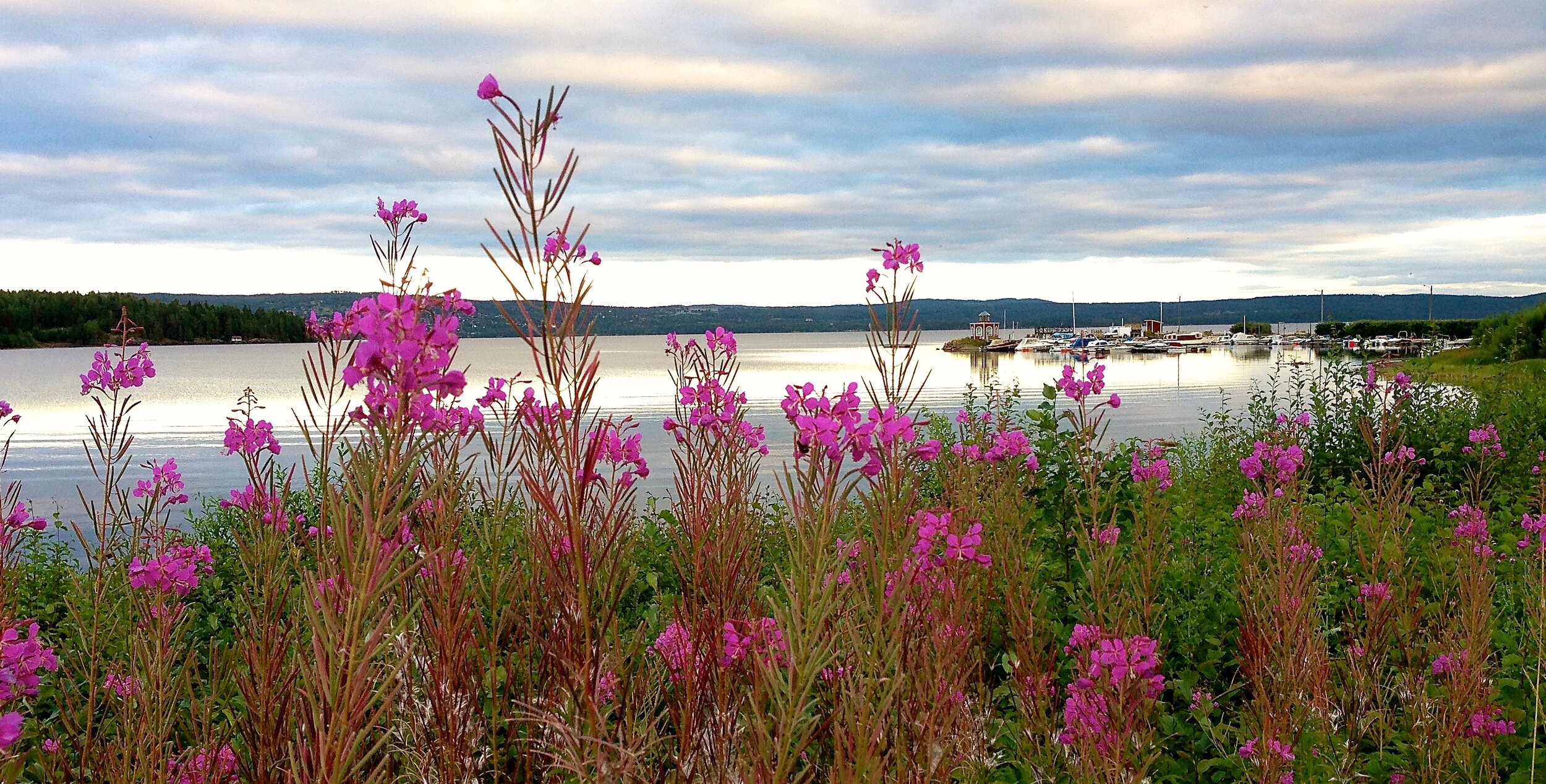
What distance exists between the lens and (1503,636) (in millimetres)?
3748

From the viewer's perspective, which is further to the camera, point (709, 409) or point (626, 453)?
point (709, 409)

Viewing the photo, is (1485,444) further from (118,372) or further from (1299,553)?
(118,372)

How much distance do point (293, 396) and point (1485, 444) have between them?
43064mm

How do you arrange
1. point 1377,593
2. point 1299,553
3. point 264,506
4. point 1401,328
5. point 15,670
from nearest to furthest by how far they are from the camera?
point 15,670
point 264,506
point 1299,553
point 1377,593
point 1401,328

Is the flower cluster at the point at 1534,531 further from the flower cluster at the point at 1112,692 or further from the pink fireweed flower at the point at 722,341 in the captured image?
the pink fireweed flower at the point at 722,341

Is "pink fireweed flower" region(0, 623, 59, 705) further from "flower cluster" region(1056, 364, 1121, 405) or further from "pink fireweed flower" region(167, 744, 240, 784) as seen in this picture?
"flower cluster" region(1056, 364, 1121, 405)

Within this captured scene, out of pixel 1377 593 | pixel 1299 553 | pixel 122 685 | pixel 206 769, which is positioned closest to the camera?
pixel 206 769

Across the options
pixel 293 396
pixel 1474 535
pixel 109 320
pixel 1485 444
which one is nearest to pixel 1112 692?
pixel 1474 535

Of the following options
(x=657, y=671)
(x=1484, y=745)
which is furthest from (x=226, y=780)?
(x=1484, y=745)

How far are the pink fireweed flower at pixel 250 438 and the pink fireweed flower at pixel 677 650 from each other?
159 centimetres

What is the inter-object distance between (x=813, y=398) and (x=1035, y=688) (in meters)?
1.86

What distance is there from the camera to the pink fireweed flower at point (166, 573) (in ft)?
8.35

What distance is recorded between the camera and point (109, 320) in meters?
70.4

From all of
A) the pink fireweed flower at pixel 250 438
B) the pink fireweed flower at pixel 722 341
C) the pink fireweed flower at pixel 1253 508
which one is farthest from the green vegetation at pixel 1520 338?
the pink fireweed flower at pixel 250 438
